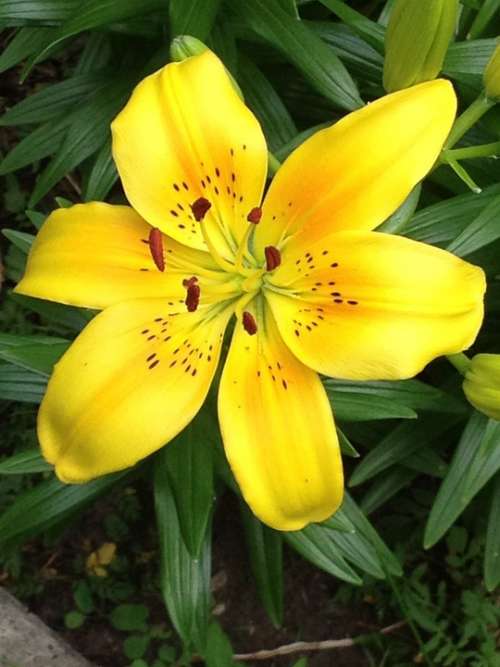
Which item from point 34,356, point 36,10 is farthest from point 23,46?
point 34,356

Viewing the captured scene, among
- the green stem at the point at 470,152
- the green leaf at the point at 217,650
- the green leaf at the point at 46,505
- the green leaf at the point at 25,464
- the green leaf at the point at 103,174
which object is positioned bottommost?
the green leaf at the point at 217,650

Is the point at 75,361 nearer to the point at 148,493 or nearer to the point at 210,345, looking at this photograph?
the point at 210,345

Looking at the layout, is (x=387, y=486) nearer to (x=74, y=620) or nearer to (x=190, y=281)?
(x=74, y=620)

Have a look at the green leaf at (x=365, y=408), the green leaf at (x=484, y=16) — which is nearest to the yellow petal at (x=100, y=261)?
the green leaf at (x=365, y=408)

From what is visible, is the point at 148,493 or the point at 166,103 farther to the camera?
the point at 148,493

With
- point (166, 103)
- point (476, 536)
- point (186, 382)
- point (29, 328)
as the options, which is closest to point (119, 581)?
point (29, 328)

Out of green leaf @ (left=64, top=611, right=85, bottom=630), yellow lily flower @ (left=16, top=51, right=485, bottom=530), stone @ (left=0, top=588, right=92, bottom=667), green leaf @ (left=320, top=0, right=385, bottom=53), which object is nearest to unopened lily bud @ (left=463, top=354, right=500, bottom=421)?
yellow lily flower @ (left=16, top=51, right=485, bottom=530)

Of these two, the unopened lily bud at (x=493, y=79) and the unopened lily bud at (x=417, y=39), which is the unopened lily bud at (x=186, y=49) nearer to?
the unopened lily bud at (x=417, y=39)
